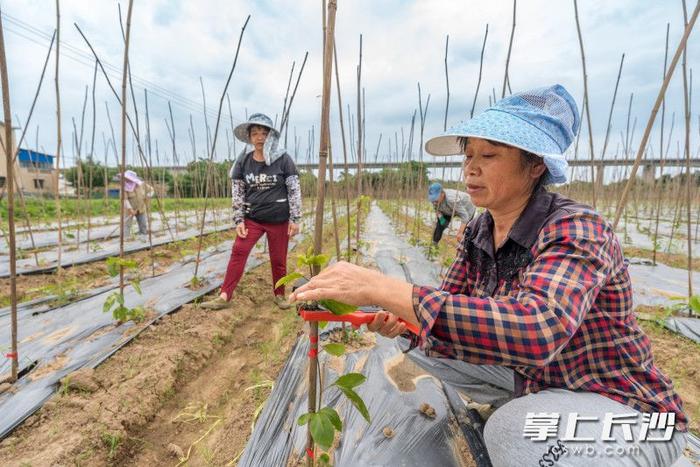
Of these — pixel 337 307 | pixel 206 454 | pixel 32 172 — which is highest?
pixel 32 172

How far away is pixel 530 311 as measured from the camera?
82 cm

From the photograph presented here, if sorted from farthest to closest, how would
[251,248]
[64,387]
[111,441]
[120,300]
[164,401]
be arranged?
[251,248], [120,300], [164,401], [64,387], [111,441]

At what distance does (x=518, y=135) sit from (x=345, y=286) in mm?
678

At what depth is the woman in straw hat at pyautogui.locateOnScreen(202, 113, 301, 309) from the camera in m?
3.21

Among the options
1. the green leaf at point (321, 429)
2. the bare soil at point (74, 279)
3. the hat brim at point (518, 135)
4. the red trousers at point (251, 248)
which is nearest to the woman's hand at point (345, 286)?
the green leaf at point (321, 429)

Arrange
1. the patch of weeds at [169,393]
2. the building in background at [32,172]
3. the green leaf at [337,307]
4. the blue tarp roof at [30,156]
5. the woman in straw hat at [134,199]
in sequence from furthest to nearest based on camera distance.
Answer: the blue tarp roof at [30,156], the woman in straw hat at [134,199], the building in background at [32,172], the patch of weeds at [169,393], the green leaf at [337,307]

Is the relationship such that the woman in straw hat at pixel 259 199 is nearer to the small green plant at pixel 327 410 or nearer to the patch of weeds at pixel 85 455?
the patch of weeds at pixel 85 455

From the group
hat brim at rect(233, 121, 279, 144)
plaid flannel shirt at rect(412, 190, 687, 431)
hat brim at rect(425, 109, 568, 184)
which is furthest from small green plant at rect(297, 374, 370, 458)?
hat brim at rect(233, 121, 279, 144)

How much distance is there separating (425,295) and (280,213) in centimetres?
257

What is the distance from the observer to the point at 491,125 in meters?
1.08

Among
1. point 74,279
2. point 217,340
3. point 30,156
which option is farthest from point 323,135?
point 30,156

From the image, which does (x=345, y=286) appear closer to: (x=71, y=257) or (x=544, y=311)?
(x=544, y=311)

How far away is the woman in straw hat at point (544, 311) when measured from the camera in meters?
0.84

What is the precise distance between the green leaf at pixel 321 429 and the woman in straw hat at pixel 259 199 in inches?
91.3
